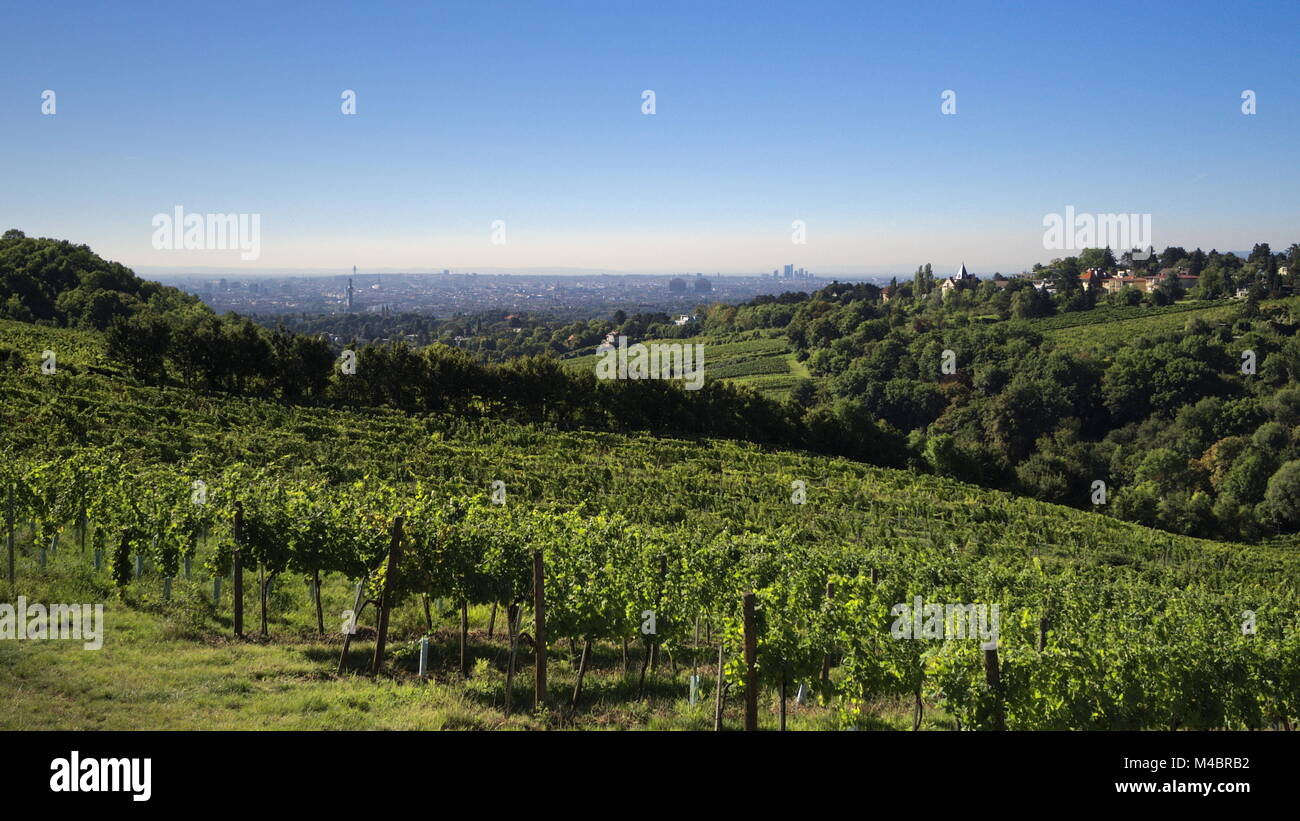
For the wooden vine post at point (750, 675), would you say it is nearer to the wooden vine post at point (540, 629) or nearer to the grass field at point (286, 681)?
the grass field at point (286, 681)

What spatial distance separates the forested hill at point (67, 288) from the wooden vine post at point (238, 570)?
6135cm

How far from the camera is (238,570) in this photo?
12.6m

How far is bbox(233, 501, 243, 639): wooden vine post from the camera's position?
12477 millimetres

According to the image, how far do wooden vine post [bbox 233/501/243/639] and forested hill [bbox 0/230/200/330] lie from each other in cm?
6135

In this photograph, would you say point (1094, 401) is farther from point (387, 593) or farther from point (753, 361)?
point (387, 593)

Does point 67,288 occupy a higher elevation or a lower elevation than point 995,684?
higher

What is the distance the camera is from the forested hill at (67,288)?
214 ft

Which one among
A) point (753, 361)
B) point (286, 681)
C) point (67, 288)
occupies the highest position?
point (67, 288)

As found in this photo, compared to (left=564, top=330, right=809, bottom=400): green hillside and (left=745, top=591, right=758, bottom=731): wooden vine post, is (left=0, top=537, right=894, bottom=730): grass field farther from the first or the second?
(left=564, top=330, right=809, bottom=400): green hillside

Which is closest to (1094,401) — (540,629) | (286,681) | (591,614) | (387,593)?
(591,614)

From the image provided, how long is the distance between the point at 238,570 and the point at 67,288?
7663 centimetres

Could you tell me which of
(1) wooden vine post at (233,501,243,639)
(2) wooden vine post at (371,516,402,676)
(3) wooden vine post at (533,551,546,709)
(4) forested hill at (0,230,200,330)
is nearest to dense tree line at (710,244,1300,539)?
(1) wooden vine post at (233,501,243,639)
